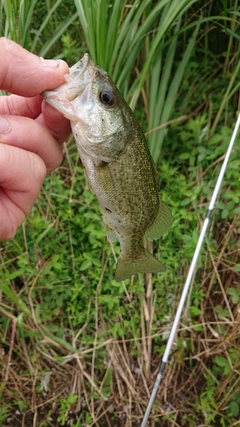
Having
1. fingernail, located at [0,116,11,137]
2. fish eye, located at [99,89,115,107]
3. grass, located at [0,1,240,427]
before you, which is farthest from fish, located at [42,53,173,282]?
grass, located at [0,1,240,427]

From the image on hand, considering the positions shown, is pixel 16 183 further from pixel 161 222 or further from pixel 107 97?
pixel 161 222

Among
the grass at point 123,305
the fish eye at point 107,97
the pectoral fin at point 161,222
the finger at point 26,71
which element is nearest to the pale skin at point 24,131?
the finger at point 26,71

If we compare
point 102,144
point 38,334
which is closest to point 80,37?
point 102,144

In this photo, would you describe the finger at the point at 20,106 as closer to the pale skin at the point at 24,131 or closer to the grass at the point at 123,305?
the pale skin at the point at 24,131

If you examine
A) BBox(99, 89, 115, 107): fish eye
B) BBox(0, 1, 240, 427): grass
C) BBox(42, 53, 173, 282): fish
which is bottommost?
BBox(0, 1, 240, 427): grass

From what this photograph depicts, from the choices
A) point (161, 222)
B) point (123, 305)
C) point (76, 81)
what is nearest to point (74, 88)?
point (76, 81)

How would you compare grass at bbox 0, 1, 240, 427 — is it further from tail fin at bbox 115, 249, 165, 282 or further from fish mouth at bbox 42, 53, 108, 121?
fish mouth at bbox 42, 53, 108, 121
